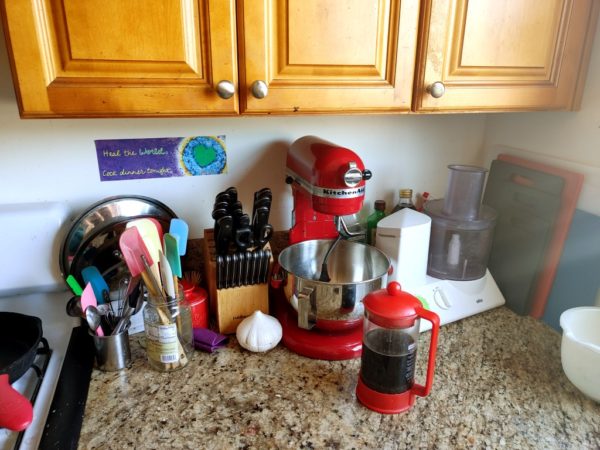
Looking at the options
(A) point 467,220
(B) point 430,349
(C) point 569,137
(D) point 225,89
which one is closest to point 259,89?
(D) point 225,89

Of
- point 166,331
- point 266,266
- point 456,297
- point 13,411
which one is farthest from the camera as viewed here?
point 456,297

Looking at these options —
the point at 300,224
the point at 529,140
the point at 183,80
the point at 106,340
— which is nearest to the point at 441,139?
the point at 529,140

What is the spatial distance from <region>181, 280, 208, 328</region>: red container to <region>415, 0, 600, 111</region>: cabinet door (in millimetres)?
631

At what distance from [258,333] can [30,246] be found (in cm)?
54

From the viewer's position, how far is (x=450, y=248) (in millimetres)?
1165

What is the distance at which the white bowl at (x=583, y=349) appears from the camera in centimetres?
81

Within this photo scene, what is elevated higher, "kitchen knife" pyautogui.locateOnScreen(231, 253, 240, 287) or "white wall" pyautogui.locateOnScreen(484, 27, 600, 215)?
"white wall" pyautogui.locateOnScreen(484, 27, 600, 215)

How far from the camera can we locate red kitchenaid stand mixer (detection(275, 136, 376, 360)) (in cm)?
87

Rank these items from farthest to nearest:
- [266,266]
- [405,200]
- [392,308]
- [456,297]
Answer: [405,200] < [456,297] < [266,266] < [392,308]

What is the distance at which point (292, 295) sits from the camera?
3.19ft

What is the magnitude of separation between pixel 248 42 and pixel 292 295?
0.53m

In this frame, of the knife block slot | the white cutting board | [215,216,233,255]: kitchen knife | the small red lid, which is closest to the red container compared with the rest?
the knife block slot

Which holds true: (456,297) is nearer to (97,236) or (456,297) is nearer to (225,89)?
(225,89)

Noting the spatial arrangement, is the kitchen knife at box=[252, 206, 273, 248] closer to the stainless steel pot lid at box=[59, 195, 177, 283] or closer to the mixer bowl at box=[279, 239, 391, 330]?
the mixer bowl at box=[279, 239, 391, 330]
